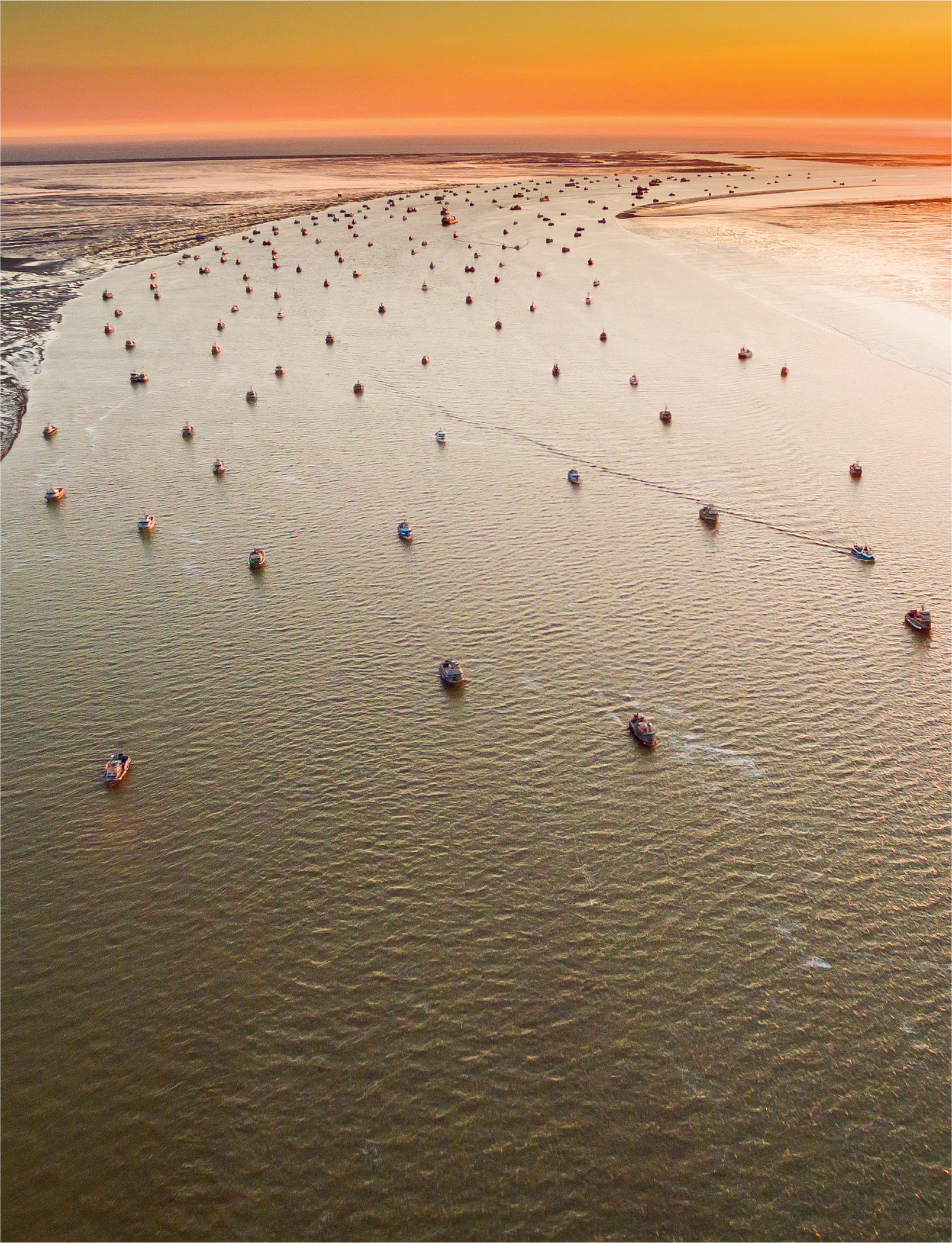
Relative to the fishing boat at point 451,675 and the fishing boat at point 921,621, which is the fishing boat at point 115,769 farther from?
the fishing boat at point 921,621

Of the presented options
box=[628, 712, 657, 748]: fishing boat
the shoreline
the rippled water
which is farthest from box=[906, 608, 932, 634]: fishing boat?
the shoreline

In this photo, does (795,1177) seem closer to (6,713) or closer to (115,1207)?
(115,1207)

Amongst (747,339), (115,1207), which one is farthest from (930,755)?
(747,339)

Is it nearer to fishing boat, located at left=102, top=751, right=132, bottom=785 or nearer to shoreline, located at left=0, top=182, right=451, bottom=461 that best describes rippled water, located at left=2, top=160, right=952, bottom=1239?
fishing boat, located at left=102, top=751, right=132, bottom=785

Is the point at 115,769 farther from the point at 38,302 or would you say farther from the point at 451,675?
the point at 38,302

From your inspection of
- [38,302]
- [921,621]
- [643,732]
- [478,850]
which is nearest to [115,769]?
[478,850]
